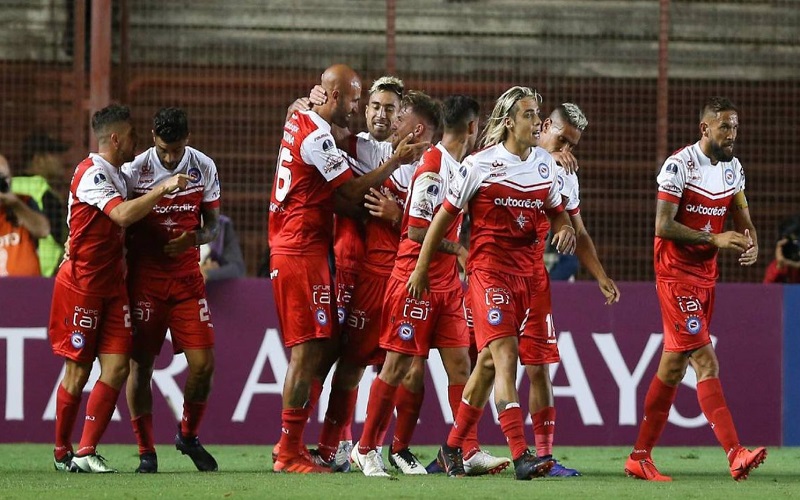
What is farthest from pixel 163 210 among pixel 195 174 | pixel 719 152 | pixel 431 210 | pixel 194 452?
pixel 719 152

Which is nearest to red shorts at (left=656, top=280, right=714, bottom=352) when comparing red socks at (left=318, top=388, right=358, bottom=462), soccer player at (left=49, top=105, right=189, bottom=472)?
red socks at (left=318, top=388, right=358, bottom=462)

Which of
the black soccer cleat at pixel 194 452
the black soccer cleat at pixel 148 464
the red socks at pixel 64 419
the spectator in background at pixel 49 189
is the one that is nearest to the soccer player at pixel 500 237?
the black soccer cleat at pixel 194 452

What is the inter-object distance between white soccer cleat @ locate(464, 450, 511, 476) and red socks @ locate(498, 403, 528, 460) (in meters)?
0.59

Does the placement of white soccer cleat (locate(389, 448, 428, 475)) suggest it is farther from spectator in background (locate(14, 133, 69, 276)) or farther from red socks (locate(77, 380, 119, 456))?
spectator in background (locate(14, 133, 69, 276))

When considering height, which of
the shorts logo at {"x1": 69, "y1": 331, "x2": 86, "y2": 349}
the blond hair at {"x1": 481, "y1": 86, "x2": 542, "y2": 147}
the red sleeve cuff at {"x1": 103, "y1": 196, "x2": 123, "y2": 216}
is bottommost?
the shorts logo at {"x1": 69, "y1": 331, "x2": 86, "y2": 349}

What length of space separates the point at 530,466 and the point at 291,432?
1453mm

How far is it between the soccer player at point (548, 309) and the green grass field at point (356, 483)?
348mm

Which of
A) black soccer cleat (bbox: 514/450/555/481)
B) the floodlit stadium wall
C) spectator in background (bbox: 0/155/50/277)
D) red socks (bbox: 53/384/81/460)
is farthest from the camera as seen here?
spectator in background (bbox: 0/155/50/277)

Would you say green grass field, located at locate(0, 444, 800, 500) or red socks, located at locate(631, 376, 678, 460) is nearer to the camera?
green grass field, located at locate(0, 444, 800, 500)

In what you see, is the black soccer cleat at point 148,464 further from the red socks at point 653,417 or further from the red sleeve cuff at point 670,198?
the red sleeve cuff at point 670,198

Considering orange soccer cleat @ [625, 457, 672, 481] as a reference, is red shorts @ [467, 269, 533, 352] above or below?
above

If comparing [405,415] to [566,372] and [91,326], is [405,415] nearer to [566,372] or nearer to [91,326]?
[91,326]

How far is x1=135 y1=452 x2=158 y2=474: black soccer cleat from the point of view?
8.75m

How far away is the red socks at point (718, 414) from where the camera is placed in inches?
331
